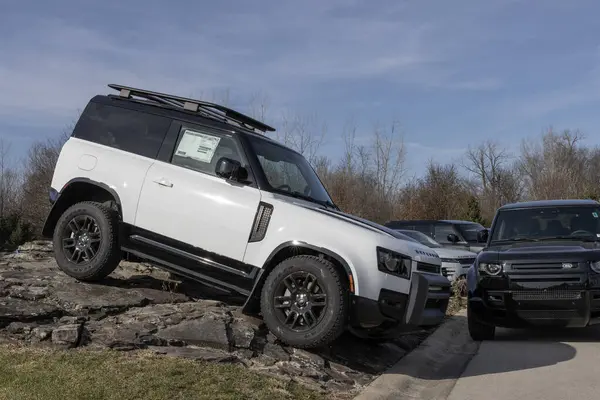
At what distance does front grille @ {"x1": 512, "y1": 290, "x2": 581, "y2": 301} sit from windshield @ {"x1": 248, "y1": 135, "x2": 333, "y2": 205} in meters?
2.80

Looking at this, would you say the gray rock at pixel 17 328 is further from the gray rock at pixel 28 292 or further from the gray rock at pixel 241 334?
the gray rock at pixel 241 334

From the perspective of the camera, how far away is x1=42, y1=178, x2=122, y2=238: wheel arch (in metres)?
6.57

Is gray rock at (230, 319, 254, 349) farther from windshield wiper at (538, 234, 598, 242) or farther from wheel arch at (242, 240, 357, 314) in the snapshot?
windshield wiper at (538, 234, 598, 242)

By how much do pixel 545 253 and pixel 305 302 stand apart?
3.83 m

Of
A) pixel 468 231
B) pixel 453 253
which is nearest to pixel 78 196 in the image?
pixel 453 253

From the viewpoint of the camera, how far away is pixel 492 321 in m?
7.95

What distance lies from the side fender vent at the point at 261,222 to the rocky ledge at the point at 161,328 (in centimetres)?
93

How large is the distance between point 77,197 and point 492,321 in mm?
5470

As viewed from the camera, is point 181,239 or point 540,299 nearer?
point 181,239

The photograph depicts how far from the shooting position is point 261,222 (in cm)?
582

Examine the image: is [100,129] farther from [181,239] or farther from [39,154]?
[39,154]

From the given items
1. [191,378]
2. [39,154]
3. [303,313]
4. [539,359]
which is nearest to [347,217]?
[303,313]

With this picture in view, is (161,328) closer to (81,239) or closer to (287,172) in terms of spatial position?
(81,239)

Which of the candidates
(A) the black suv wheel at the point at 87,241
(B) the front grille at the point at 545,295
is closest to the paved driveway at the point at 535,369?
(B) the front grille at the point at 545,295
